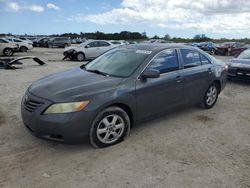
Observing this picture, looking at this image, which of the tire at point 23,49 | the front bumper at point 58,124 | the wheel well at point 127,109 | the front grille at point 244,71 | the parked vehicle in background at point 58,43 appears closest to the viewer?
the front bumper at point 58,124

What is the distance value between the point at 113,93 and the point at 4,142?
1930mm

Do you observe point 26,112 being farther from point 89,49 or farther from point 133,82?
point 89,49

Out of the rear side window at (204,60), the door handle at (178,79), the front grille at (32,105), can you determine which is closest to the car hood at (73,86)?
the front grille at (32,105)

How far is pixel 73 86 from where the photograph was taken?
12.8 ft

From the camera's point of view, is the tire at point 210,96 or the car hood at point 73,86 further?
the tire at point 210,96

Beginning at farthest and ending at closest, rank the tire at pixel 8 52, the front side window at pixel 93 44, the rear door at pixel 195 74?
1. the tire at pixel 8 52
2. the front side window at pixel 93 44
3. the rear door at pixel 195 74

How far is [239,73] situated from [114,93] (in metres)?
6.64

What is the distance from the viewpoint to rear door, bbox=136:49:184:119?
4285mm

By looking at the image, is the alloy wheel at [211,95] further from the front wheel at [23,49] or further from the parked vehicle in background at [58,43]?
the parked vehicle in background at [58,43]

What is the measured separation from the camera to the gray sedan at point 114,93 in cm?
360

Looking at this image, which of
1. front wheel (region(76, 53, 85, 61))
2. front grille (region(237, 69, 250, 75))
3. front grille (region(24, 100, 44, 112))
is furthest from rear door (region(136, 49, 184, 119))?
front wheel (region(76, 53, 85, 61))

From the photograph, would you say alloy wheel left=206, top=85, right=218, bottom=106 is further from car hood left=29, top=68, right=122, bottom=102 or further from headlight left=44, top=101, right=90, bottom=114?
headlight left=44, top=101, right=90, bottom=114

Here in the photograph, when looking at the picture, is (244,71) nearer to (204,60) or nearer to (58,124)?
(204,60)

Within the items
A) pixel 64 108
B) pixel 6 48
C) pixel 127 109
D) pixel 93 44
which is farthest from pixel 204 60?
pixel 6 48
